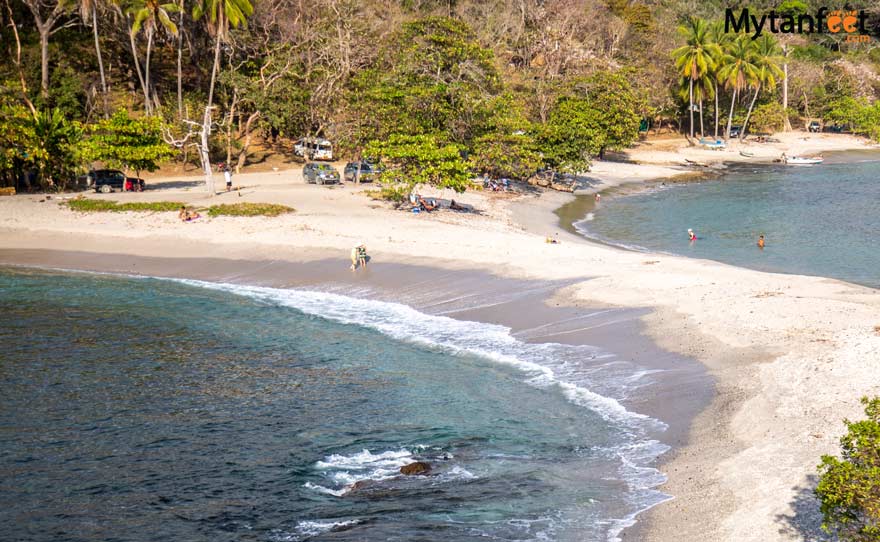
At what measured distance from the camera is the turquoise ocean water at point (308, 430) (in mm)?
14023

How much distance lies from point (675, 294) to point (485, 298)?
6.39 m

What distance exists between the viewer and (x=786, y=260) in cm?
3775

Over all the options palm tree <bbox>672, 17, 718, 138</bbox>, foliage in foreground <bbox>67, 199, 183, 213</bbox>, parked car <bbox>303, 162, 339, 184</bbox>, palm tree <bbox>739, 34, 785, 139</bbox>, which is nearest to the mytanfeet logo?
palm tree <bbox>739, 34, 785, 139</bbox>

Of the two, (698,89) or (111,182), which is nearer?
(111,182)

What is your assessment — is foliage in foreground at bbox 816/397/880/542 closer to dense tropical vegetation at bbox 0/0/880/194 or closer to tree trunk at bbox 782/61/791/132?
dense tropical vegetation at bbox 0/0/880/194

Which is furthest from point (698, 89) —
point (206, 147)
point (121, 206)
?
point (121, 206)

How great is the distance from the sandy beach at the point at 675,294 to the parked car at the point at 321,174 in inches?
60.6

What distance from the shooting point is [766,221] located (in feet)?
165

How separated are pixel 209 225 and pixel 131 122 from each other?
13.0 metres

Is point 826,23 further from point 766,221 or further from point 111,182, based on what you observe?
point 111,182

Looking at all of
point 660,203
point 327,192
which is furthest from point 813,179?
point 327,192

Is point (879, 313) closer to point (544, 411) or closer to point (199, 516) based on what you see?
point (544, 411)

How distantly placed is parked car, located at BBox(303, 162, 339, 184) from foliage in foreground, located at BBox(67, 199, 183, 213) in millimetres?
12311

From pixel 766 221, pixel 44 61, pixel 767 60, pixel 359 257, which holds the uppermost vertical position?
pixel 767 60
